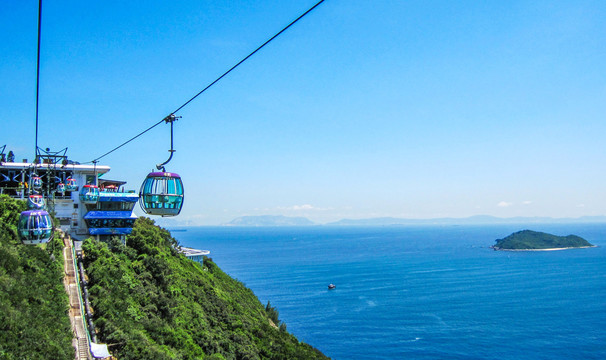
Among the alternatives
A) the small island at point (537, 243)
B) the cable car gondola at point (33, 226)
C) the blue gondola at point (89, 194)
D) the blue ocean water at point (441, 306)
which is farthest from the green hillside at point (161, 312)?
the small island at point (537, 243)

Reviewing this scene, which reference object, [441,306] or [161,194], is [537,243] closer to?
[441,306]

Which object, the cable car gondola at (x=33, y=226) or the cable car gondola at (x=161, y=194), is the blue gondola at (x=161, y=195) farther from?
the cable car gondola at (x=33, y=226)

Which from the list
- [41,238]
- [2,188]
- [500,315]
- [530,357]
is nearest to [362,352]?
[530,357]

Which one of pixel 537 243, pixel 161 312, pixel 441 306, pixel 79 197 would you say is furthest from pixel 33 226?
pixel 537 243

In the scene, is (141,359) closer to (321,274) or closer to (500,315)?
(500,315)

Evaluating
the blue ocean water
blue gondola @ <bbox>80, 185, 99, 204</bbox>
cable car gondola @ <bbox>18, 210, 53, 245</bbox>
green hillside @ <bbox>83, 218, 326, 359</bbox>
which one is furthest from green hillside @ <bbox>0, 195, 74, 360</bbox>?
the blue ocean water
